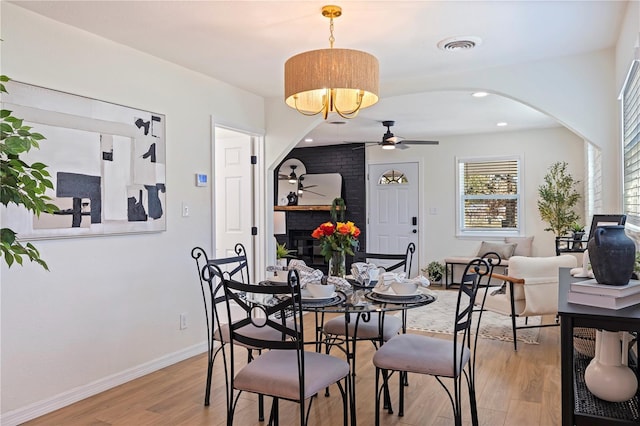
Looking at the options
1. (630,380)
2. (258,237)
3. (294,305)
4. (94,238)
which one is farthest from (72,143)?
(630,380)

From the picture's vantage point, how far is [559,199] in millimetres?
6617

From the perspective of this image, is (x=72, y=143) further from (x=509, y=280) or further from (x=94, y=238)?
(x=509, y=280)

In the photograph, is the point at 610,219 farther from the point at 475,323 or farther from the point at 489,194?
the point at 489,194

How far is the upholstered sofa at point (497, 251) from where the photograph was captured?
6883mm

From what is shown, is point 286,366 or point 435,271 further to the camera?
point 435,271

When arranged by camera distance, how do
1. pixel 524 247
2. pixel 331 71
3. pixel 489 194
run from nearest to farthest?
pixel 331 71
pixel 524 247
pixel 489 194

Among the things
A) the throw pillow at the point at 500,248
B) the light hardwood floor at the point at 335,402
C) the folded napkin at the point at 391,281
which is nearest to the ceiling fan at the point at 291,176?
the throw pillow at the point at 500,248

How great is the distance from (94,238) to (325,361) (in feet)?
5.91

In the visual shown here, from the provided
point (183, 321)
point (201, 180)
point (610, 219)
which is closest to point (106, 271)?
point (183, 321)

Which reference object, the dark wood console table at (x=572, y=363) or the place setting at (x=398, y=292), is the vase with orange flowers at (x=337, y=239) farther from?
the dark wood console table at (x=572, y=363)

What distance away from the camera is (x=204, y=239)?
4.04 metres

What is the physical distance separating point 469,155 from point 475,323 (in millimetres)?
3449

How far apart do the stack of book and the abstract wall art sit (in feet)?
9.04

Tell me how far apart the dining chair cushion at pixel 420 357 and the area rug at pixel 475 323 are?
61.5 inches
